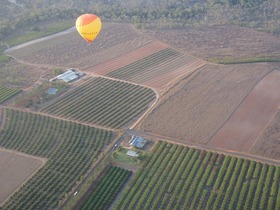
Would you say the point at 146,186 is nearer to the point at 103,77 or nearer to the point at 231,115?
the point at 231,115

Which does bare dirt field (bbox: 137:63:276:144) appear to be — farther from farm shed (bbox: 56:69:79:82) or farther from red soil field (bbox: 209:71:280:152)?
farm shed (bbox: 56:69:79:82)

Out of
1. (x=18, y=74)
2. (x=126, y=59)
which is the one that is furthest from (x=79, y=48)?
(x=18, y=74)

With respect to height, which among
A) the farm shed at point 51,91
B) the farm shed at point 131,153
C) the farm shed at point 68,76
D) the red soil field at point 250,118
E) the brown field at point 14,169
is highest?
the farm shed at point 68,76

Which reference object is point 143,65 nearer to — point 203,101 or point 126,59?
point 126,59

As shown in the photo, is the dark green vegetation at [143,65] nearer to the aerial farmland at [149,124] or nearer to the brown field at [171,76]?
the aerial farmland at [149,124]

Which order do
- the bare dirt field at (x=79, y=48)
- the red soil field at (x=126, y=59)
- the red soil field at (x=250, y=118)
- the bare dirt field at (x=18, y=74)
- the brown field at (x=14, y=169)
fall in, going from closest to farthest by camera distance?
the brown field at (x=14, y=169)
the red soil field at (x=250, y=118)
the bare dirt field at (x=18, y=74)
the red soil field at (x=126, y=59)
the bare dirt field at (x=79, y=48)

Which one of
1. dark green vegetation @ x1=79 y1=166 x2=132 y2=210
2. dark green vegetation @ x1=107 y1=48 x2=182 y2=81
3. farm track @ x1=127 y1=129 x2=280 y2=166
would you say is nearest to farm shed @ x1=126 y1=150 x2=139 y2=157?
dark green vegetation @ x1=79 y1=166 x2=132 y2=210

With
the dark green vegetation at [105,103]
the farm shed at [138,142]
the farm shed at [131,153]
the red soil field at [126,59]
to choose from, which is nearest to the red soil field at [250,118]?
the farm shed at [138,142]
